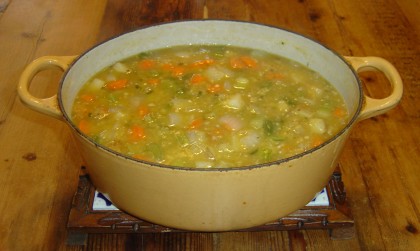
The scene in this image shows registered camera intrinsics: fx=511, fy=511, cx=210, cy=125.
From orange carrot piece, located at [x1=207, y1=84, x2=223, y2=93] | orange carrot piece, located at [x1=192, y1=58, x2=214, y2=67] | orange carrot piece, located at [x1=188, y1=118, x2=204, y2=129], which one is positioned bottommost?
orange carrot piece, located at [x1=188, y1=118, x2=204, y2=129]

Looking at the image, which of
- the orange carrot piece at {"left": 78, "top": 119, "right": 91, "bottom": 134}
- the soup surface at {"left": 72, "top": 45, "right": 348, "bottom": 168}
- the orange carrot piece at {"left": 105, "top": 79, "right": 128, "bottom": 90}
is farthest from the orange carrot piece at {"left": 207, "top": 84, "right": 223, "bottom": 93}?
the orange carrot piece at {"left": 78, "top": 119, "right": 91, "bottom": 134}

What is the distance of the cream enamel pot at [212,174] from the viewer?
0.99m

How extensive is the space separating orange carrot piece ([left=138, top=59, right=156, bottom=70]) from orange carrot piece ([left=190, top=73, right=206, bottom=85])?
5.5 inches

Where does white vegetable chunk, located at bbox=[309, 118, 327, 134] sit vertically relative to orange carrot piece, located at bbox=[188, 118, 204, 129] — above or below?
above

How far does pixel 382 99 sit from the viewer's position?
1.16m

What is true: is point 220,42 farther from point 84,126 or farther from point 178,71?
point 84,126

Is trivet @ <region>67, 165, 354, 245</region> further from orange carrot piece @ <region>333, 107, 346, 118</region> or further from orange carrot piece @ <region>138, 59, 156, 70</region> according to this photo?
orange carrot piece @ <region>138, 59, 156, 70</region>

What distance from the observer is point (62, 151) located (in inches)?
62.9

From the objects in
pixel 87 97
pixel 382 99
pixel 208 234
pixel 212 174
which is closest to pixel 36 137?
pixel 87 97

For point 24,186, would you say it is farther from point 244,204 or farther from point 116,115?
point 244,204

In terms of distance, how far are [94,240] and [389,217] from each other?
2.61 feet

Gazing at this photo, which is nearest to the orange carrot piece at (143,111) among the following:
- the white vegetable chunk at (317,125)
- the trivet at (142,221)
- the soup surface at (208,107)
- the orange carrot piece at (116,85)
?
the soup surface at (208,107)

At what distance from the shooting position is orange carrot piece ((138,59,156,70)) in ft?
5.01

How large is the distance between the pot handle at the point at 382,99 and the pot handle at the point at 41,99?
0.68 metres
